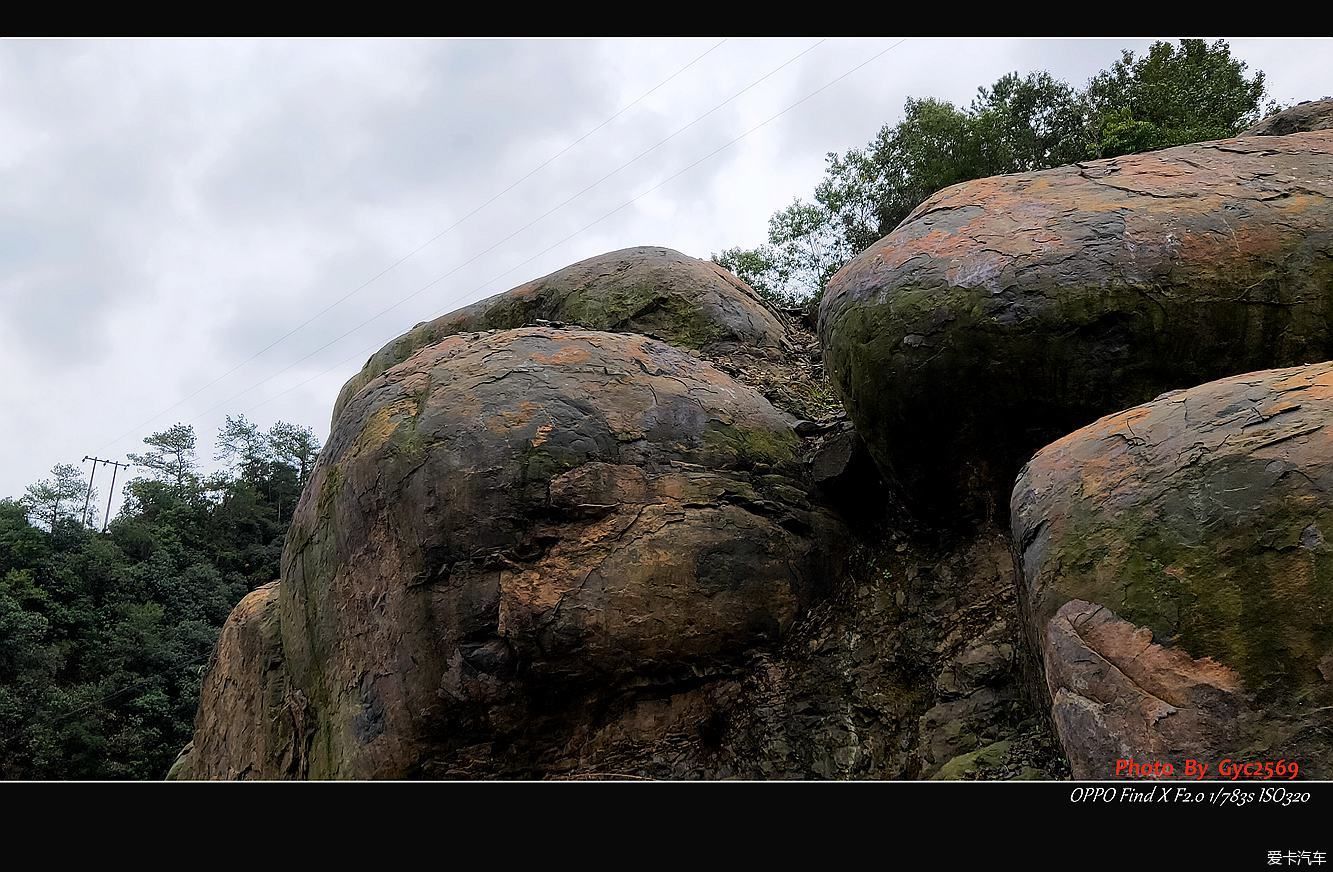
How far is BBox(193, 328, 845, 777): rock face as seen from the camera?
537 centimetres

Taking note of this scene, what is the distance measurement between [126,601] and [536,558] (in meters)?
36.0

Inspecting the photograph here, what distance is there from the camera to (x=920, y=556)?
5625mm

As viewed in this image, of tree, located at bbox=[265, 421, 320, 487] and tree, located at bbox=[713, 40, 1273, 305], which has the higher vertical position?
tree, located at bbox=[713, 40, 1273, 305]

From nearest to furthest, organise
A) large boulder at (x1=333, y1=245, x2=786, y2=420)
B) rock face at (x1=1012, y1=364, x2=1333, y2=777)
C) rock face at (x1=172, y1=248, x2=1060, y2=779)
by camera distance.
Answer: rock face at (x1=1012, y1=364, x2=1333, y2=777) → rock face at (x1=172, y1=248, x2=1060, y2=779) → large boulder at (x1=333, y1=245, x2=786, y2=420)

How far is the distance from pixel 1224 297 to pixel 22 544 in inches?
1594

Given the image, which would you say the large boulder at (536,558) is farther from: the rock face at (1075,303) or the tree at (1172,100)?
the tree at (1172,100)

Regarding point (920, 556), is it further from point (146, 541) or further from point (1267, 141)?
point (146, 541)

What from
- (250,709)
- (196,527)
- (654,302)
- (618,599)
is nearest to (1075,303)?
(618,599)

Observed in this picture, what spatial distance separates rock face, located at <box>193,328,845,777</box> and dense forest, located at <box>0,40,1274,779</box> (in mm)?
16227

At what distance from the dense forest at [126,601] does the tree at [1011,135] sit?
869 inches

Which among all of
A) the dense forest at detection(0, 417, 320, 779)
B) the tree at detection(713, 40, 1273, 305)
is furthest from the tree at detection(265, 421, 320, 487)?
the tree at detection(713, 40, 1273, 305)

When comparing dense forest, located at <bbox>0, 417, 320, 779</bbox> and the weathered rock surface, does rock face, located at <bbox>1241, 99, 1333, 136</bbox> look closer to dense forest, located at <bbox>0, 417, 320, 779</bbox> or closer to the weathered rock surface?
the weathered rock surface

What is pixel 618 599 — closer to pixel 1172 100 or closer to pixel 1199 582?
pixel 1199 582

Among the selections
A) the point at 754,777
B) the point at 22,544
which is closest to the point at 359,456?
the point at 754,777
